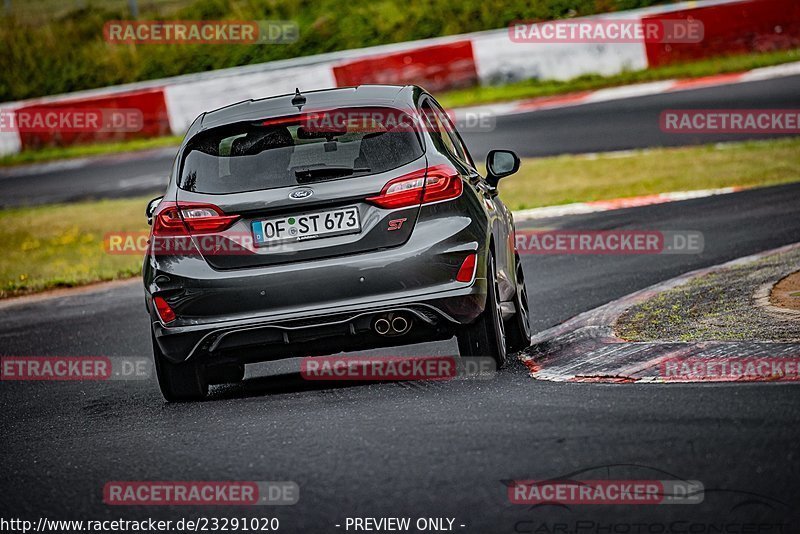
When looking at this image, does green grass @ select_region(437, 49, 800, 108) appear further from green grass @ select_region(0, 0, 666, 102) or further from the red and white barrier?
green grass @ select_region(0, 0, 666, 102)

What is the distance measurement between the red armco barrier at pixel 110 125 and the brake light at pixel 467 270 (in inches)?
897

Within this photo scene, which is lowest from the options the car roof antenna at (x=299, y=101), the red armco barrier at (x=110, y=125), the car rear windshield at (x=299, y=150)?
the red armco barrier at (x=110, y=125)

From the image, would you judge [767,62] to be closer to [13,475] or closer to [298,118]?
[298,118]

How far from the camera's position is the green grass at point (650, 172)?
649 inches

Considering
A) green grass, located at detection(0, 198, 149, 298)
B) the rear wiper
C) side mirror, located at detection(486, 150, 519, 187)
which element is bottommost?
green grass, located at detection(0, 198, 149, 298)

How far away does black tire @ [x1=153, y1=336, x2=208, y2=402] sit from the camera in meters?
7.72

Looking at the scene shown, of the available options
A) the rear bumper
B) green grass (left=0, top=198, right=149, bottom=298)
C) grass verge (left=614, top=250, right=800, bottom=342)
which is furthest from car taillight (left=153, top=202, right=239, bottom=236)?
green grass (left=0, top=198, right=149, bottom=298)

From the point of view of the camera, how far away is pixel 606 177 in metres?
17.8

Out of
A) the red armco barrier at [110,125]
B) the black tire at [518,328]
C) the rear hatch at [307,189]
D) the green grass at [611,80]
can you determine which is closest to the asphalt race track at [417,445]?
the black tire at [518,328]

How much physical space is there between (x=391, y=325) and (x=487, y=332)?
1.88ft

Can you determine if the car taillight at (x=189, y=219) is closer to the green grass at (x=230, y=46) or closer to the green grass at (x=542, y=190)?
the green grass at (x=542, y=190)

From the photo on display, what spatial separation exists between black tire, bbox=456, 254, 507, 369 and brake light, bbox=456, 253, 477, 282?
0.62 ft

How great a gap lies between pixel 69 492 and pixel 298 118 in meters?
2.50

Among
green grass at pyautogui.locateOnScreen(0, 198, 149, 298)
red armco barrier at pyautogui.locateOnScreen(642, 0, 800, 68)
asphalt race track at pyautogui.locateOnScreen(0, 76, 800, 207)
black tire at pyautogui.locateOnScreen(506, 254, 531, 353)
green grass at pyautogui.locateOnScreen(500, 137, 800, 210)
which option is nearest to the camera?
black tire at pyautogui.locateOnScreen(506, 254, 531, 353)
